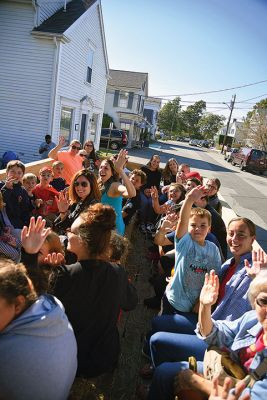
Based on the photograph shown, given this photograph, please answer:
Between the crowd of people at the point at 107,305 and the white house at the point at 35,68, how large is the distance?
30.4 ft

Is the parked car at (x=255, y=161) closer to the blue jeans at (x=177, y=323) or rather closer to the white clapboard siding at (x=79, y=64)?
the white clapboard siding at (x=79, y=64)

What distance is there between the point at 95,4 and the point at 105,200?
14.5m

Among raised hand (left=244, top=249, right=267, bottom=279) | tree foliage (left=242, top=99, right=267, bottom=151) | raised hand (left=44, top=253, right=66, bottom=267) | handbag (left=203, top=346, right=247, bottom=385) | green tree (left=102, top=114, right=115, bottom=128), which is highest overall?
tree foliage (left=242, top=99, right=267, bottom=151)

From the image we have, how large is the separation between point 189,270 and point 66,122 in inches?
495

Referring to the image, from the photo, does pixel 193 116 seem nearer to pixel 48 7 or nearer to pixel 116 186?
pixel 48 7

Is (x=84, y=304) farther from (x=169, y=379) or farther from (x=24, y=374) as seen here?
(x=169, y=379)

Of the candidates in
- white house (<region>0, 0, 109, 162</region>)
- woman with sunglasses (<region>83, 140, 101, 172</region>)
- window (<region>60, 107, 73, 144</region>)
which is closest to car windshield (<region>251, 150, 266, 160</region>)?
window (<region>60, 107, 73, 144</region>)

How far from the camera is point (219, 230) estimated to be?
4262 mm

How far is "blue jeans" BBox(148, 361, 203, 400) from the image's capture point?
6.96ft

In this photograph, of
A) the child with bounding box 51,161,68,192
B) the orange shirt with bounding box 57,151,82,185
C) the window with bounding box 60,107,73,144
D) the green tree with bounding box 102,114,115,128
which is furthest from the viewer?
the green tree with bounding box 102,114,115,128

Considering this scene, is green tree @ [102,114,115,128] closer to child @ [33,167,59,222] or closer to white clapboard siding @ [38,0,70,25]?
white clapboard siding @ [38,0,70,25]

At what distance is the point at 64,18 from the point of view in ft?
41.1

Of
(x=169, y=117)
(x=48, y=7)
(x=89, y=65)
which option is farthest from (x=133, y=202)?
(x=169, y=117)

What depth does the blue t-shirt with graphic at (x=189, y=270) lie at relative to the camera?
2969 mm
